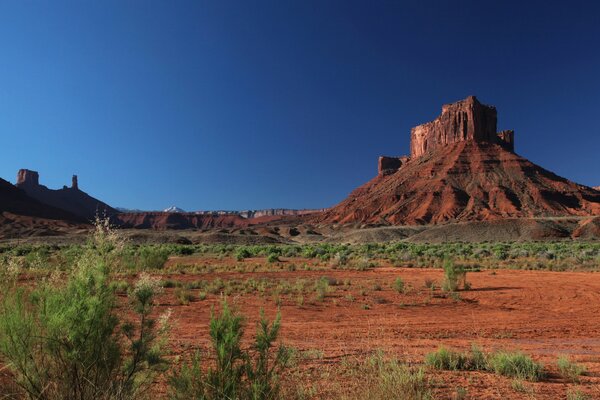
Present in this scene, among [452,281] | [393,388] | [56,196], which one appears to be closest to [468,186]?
[452,281]

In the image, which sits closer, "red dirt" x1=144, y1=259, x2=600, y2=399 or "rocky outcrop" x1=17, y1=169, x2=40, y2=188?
"red dirt" x1=144, y1=259, x2=600, y2=399

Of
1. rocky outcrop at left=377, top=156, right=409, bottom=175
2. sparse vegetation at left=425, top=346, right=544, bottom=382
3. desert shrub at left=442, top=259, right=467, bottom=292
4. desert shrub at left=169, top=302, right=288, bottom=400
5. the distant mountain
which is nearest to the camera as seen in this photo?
desert shrub at left=169, top=302, right=288, bottom=400

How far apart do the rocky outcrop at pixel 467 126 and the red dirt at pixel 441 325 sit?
105797 mm

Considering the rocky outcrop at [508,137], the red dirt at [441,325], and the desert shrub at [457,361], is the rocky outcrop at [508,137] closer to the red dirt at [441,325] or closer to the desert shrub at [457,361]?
the red dirt at [441,325]

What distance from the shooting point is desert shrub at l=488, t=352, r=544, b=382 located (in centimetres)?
538

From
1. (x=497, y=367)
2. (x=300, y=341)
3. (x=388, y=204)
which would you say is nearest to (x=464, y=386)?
(x=497, y=367)

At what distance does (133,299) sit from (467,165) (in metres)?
107

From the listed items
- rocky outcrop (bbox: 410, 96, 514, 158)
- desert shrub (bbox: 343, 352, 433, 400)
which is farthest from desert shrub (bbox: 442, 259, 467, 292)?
rocky outcrop (bbox: 410, 96, 514, 158)

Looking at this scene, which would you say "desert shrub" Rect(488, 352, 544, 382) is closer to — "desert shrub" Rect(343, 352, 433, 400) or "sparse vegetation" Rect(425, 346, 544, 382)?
"sparse vegetation" Rect(425, 346, 544, 382)

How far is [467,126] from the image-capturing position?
373ft

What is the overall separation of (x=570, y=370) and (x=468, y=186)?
96.1 m

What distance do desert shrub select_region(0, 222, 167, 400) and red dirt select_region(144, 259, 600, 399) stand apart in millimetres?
936

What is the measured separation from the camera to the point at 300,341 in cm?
761

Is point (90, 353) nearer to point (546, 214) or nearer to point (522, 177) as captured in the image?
point (546, 214)
